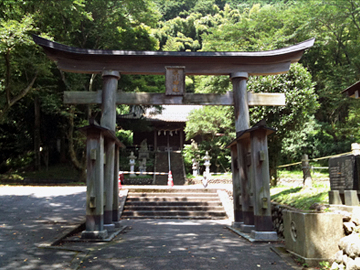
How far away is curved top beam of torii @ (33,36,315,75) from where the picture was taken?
8.08m

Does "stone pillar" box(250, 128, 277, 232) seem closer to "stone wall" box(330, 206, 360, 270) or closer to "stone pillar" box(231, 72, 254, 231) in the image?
"stone pillar" box(231, 72, 254, 231)

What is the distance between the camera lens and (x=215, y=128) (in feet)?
76.6

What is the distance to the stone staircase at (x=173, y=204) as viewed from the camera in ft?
39.1

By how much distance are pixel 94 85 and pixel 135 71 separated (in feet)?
40.8

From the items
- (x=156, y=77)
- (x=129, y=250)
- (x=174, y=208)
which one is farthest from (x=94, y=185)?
(x=156, y=77)

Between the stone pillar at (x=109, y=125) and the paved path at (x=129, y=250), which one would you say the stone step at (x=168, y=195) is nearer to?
the paved path at (x=129, y=250)

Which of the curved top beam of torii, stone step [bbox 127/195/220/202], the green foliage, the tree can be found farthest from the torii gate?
the green foliage

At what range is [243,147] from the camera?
8258 mm

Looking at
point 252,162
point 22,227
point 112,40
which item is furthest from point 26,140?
point 252,162

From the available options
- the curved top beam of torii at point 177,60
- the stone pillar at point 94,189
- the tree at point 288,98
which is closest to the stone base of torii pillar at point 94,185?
the stone pillar at point 94,189

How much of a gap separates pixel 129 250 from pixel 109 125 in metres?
3.54

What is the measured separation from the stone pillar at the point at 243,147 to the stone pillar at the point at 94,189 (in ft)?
12.2

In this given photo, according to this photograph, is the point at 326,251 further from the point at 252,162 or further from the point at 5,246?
the point at 5,246

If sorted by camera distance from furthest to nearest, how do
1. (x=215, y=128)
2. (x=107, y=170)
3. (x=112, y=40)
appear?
(x=215, y=128)
(x=112, y=40)
(x=107, y=170)
